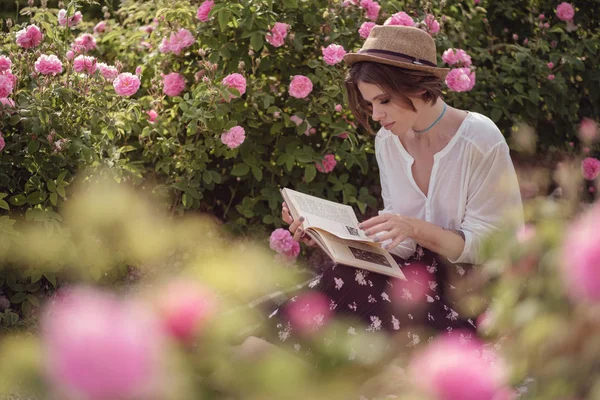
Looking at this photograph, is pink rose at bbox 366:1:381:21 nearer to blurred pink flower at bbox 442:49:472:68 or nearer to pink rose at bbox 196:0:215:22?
blurred pink flower at bbox 442:49:472:68

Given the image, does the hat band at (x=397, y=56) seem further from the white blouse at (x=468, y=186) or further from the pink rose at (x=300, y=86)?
the pink rose at (x=300, y=86)

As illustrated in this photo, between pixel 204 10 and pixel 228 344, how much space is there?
2990 millimetres

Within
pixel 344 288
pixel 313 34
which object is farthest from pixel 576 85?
pixel 344 288

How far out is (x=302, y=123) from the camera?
11.7ft

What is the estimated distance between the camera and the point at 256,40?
3408 millimetres

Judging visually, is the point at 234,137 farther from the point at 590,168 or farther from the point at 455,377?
the point at 455,377

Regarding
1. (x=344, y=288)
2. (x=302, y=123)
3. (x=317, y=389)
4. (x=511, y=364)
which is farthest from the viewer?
(x=302, y=123)

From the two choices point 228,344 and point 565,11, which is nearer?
point 228,344

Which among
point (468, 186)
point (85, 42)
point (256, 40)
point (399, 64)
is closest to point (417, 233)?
point (468, 186)

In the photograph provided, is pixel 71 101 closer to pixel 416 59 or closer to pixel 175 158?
pixel 175 158

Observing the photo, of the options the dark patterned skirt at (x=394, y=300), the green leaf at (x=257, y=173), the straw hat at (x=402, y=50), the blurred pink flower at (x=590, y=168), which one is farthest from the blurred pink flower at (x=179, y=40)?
the blurred pink flower at (x=590, y=168)

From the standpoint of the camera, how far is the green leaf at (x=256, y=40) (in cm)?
339

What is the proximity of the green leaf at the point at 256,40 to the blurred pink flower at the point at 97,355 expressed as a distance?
3.01 metres

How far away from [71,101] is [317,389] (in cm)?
280
